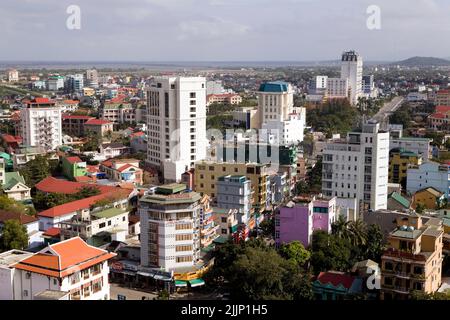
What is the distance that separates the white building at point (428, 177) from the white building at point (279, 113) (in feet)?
18.9

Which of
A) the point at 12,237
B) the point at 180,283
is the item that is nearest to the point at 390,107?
the point at 180,283

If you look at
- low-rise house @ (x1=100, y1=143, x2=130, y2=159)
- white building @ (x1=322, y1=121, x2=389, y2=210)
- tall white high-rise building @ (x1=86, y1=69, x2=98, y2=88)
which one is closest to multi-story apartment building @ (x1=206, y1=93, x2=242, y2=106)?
tall white high-rise building @ (x1=86, y1=69, x2=98, y2=88)

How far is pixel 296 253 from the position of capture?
22.5 feet

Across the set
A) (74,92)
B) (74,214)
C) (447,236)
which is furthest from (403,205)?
(74,92)

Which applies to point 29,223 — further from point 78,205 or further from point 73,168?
point 73,168

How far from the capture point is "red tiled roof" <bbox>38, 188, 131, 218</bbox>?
8269 mm

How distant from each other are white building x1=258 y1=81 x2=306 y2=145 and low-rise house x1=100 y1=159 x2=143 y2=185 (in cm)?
544

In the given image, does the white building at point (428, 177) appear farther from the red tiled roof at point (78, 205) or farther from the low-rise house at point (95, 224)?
the low-rise house at point (95, 224)

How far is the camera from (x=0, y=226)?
776 centimetres

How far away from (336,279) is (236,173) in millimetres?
3678
